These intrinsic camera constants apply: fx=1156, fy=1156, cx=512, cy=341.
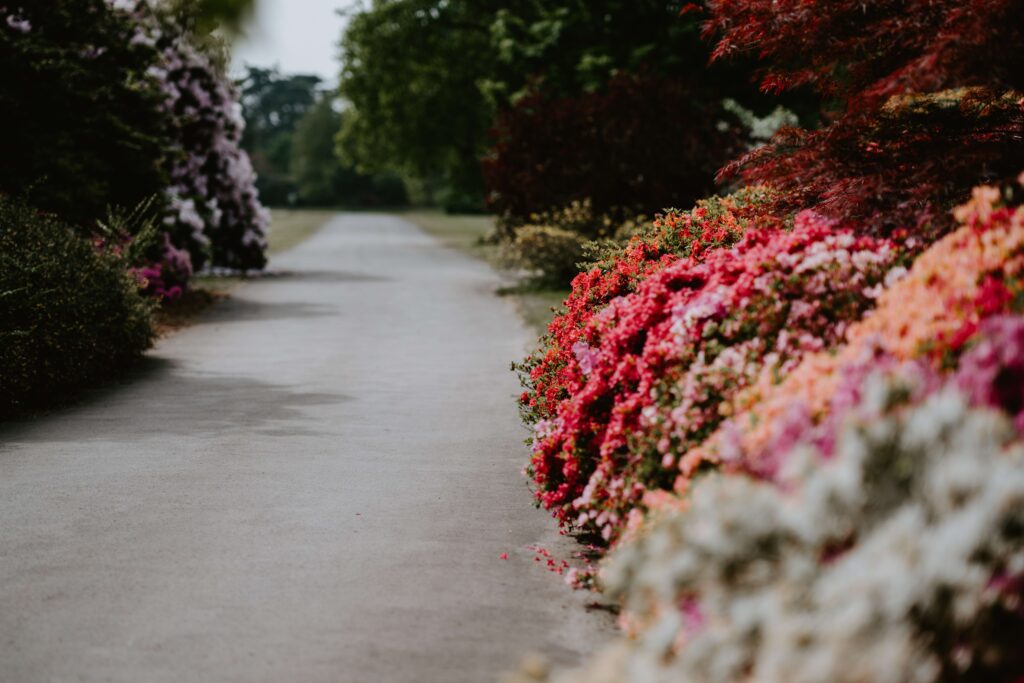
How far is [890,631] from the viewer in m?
2.70

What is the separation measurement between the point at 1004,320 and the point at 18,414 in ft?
28.7

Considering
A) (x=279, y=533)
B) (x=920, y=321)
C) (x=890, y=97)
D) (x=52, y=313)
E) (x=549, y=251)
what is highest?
(x=890, y=97)

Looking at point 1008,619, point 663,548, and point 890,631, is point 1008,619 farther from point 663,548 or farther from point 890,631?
point 663,548

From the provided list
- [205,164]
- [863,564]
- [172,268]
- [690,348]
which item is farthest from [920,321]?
[205,164]

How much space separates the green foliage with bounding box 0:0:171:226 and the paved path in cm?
407

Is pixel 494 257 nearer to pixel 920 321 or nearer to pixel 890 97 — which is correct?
pixel 890 97

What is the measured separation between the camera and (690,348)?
5.48 meters

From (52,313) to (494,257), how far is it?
16224 millimetres

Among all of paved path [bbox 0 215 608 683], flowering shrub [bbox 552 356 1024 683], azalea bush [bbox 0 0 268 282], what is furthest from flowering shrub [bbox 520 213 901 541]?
azalea bush [bbox 0 0 268 282]

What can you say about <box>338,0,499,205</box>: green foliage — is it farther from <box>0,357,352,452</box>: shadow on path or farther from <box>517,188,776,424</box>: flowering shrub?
<box>517,188,776,424</box>: flowering shrub

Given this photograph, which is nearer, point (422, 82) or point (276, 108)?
point (422, 82)

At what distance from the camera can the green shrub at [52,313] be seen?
10.2m

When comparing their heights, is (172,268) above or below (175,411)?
above

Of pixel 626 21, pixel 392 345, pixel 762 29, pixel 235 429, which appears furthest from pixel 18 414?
pixel 626 21
